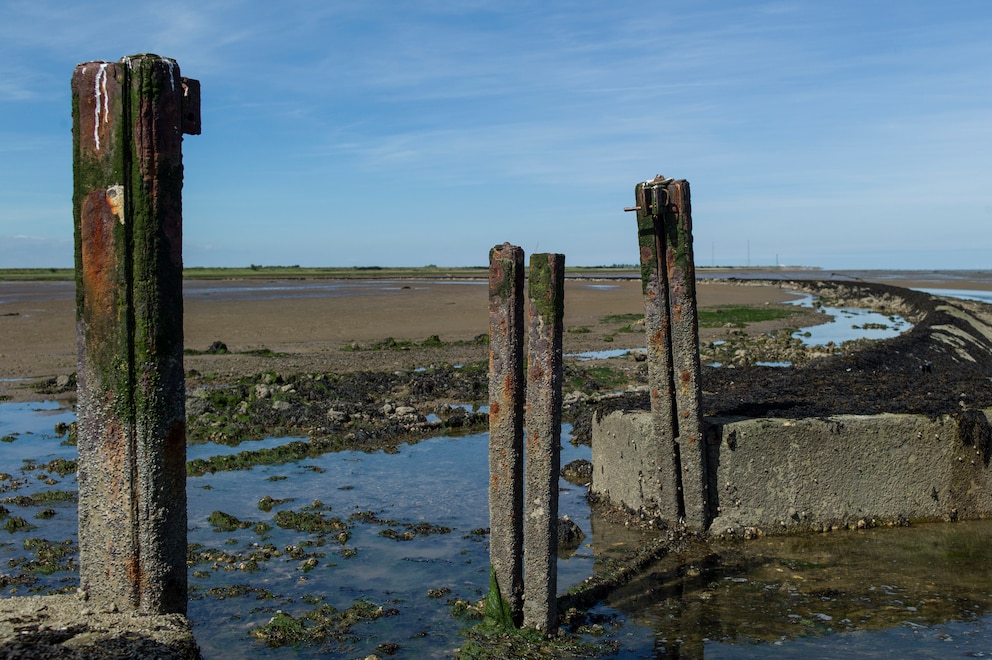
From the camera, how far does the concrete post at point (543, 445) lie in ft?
22.9

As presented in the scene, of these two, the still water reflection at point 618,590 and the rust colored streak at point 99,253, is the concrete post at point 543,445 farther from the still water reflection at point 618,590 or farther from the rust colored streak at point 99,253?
the rust colored streak at point 99,253

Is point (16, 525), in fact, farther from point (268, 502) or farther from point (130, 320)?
point (130, 320)

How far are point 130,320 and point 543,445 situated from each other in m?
3.23

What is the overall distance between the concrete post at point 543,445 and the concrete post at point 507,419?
101mm

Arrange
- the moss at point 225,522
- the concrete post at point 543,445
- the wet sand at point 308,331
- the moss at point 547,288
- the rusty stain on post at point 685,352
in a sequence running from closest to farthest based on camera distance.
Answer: the concrete post at point 543,445 < the moss at point 547,288 < the rusty stain on post at point 685,352 < the moss at point 225,522 < the wet sand at point 308,331

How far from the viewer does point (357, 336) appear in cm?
2930

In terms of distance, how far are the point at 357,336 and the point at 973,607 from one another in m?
23.3

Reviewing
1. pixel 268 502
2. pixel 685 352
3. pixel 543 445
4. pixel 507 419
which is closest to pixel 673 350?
pixel 685 352


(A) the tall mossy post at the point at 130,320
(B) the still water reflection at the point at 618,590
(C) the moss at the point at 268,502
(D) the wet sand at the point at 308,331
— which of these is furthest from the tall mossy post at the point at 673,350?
(D) the wet sand at the point at 308,331

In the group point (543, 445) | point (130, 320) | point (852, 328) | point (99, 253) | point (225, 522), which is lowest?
point (225, 522)

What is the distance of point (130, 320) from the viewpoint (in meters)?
5.17

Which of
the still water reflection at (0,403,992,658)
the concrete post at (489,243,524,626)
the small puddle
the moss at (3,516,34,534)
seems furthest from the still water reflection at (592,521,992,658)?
the small puddle

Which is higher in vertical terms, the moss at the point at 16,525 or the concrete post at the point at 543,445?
the concrete post at the point at 543,445

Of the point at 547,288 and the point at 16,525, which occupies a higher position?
the point at 547,288
